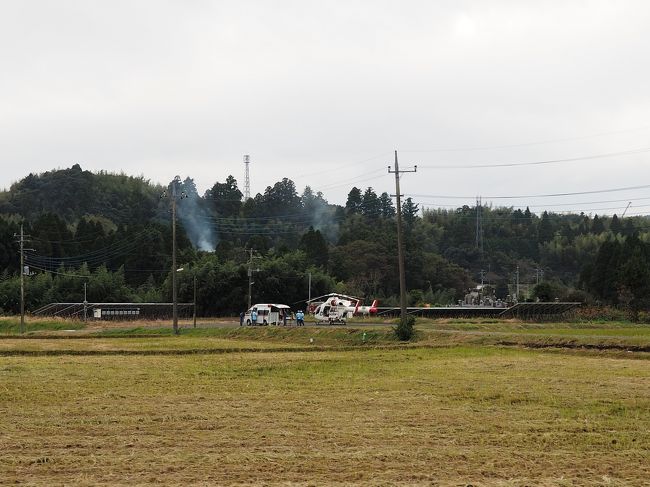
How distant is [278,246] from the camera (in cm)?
15175

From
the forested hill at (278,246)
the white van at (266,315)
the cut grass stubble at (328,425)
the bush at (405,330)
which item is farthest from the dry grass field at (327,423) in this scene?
the forested hill at (278,246)

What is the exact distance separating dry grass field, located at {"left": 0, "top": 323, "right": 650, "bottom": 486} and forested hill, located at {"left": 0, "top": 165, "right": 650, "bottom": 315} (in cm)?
4305

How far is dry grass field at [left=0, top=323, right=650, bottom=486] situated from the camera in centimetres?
1205

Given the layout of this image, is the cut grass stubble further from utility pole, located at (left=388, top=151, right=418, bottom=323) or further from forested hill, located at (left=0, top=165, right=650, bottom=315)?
forested hill, located at (left=0, top=165, right=650, bottom=315)

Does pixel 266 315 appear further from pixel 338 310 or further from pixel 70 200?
pixel 70 200

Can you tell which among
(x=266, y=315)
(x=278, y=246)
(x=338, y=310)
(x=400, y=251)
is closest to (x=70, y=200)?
(x=278, y=246)

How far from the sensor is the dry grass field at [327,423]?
12.0m

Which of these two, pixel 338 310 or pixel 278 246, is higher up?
pixel 278 246

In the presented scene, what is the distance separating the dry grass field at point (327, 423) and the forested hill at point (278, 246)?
43050 millimetres

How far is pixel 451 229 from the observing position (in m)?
168

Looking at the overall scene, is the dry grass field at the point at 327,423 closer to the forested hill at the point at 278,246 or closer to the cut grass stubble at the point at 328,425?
the cut grass stubble at the point at 328,425

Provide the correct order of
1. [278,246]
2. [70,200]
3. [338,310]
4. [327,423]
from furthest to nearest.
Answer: [70,200], [278,246], [338,310], [327,423]

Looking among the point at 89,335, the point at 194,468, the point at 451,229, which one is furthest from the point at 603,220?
the point at 194,468

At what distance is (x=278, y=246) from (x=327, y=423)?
446ft
